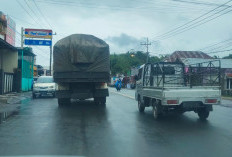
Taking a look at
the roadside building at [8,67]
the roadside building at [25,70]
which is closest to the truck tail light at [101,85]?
the roadside building at [8,67]

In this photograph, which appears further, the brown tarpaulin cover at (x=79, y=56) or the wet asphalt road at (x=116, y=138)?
the brown tarpaulin cover at (x=79, y=56)

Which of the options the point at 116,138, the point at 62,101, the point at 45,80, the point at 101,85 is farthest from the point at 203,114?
the point at 45,80

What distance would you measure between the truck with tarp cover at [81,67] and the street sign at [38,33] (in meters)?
19.6

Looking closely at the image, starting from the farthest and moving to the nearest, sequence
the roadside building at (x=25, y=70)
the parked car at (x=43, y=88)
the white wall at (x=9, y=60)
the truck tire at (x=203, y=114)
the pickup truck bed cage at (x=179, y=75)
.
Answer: the roadside building at (x=25, y=70)
the white wall at (x=9, y=60)
the parked car at (x=43, y=88)
the pickup truck bed cage at (x=179, y=75)
the truck tire at (x=203, y=114)

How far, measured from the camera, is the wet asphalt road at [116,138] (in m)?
5.91

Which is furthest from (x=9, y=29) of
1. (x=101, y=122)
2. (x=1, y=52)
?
(x=101, y=122)

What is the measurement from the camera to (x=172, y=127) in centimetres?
891

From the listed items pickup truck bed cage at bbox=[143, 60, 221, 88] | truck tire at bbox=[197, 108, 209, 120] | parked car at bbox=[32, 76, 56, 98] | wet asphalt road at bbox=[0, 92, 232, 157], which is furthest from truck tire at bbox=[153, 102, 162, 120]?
parked car at bbox=[32, 76, 56, 98]

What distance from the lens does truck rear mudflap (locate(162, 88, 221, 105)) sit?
9.24m

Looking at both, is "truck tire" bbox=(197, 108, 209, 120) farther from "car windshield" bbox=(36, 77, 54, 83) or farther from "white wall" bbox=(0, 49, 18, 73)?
"white wall" bbox=(0, 49, 18, 73)

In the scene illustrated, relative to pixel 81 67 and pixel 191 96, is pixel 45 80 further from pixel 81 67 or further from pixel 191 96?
pixel 191 96

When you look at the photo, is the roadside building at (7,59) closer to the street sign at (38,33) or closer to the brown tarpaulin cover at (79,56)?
the street sign at (38,33)

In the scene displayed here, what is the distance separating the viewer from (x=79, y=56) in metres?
14.9

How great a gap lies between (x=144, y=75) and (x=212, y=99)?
13.0 feet
